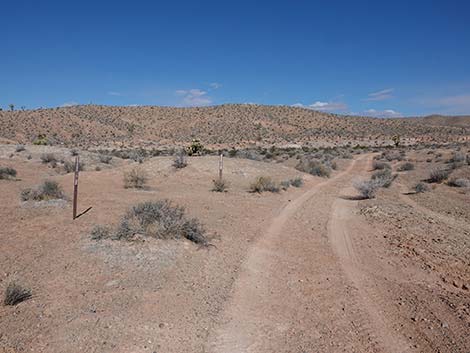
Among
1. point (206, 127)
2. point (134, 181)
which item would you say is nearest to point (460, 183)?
point (134, 181)

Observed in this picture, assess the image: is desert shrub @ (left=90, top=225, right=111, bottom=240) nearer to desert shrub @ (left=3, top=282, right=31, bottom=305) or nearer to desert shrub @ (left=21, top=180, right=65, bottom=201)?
desert shrub @ (left=3, top=282, right=31, bottom=305)

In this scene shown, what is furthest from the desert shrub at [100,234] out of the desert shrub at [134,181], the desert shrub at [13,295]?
the desert shrub at [134,181]

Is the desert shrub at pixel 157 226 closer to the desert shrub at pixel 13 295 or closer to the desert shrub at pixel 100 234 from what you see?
the desert shrub at pixel 100 234

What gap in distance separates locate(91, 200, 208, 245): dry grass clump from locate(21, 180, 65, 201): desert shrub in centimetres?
501

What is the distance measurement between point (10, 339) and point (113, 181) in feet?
50.7

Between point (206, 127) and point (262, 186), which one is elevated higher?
point (206, 127)

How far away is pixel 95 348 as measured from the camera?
181 inches

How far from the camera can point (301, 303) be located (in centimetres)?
616

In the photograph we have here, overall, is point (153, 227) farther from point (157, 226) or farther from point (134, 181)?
point (134, 181)

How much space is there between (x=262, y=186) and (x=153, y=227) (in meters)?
9.36

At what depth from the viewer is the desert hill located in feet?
241

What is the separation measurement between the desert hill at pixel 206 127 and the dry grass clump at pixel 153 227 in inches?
2337

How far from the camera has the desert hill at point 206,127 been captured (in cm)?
7350

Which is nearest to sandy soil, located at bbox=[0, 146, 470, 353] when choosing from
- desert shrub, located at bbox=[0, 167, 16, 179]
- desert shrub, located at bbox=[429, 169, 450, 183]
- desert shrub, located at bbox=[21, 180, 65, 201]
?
desert shrub, located at bbox=[21, 180, 65, 201]
